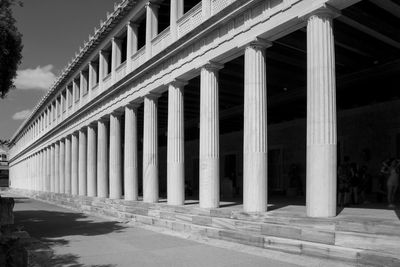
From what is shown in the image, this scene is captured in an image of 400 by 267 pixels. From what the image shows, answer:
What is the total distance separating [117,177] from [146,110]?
5548mm

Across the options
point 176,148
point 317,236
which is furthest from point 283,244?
point 176,148

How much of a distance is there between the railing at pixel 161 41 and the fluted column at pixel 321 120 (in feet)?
26.2

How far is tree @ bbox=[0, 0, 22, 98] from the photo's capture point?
1453 centimetres

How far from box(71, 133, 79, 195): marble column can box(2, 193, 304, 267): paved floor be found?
14935 mm

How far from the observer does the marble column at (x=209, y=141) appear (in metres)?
13.8

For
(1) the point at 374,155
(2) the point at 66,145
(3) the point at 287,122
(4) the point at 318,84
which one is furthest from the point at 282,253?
(2) the point at 66,145

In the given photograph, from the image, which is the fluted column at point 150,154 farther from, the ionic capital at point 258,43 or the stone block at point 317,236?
the stone block at point 317,236

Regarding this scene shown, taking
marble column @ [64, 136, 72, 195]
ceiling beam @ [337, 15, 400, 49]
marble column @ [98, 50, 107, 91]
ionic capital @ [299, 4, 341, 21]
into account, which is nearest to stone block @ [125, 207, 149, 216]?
marble column @ [98, 50, 107, 91]

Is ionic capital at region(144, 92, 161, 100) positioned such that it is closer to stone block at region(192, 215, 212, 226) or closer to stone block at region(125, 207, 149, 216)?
stone block at region(125, 207, 149, 216)

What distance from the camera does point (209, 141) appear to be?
14000mm

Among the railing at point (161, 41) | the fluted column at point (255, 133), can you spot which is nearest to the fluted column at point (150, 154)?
the railing at point (161, 41)

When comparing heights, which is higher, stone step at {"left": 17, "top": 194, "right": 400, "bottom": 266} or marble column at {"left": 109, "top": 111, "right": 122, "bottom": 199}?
marble column at {"left": 109, "top": 111, "right": 122, "bottom": 199}

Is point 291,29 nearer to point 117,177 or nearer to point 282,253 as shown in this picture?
point 282,253

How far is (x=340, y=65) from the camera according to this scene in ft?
55.2
